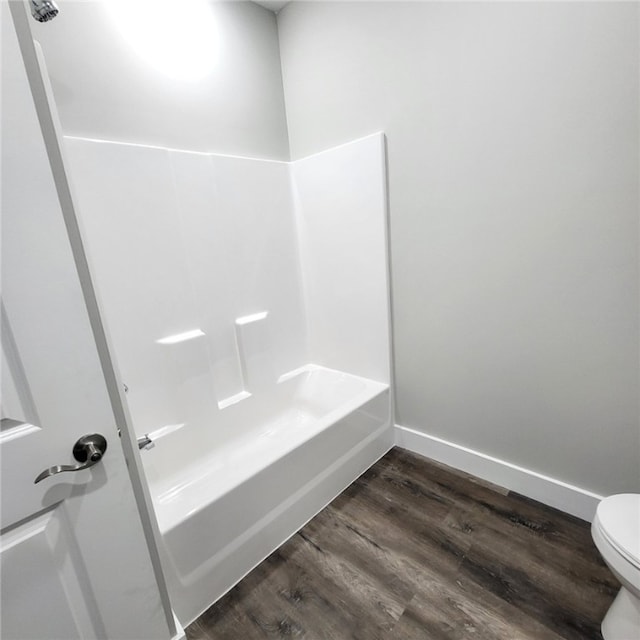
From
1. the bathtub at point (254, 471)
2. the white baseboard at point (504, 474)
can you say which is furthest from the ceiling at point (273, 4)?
the white baseboard at point (504, 474)

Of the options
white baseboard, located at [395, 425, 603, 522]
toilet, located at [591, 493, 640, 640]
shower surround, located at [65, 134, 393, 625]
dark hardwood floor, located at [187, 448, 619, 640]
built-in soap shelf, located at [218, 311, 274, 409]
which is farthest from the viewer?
built-in soap shelf, located at [218, 311, 274, 409]

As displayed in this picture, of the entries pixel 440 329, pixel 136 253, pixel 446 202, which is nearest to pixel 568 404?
pixel 440 329

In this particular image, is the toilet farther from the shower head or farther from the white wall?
the shower head

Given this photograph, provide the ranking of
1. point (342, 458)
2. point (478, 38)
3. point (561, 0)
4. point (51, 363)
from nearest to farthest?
1. point (51, 363)
2. point (561, 0)
3. point (478, 38)
4. point (342, 458)

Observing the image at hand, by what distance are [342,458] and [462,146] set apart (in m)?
A: 1.77

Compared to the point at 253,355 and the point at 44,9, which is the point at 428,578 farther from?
the point at 44,9

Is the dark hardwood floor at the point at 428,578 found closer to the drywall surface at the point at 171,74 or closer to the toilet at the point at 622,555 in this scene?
the toilet at the point at 622,555

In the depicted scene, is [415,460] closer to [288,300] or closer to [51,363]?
[288,300]

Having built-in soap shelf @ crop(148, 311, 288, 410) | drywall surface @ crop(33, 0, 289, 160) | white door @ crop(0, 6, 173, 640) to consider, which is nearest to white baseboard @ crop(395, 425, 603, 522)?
built-in soap shelf @ crop(148, 311, 288, 410)

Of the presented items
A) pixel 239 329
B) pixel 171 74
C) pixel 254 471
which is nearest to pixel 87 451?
pixel 254 471

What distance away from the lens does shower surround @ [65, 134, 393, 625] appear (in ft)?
4.76

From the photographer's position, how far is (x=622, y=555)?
993 millimetres

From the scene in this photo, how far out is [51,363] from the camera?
29.2 inches

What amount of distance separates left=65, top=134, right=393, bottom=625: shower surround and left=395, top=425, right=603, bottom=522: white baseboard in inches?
7.8
